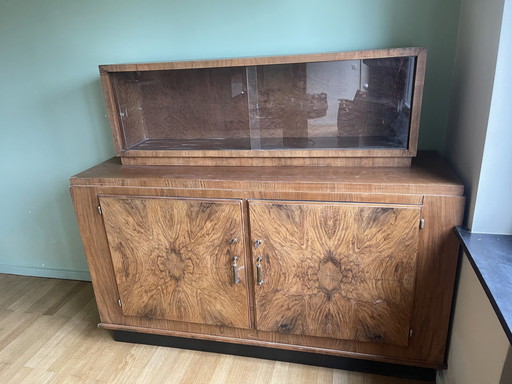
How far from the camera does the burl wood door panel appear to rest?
4.06ft

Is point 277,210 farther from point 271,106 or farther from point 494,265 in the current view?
point 494,265

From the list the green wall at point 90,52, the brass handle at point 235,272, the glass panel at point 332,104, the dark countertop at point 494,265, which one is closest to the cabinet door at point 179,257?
the brass handle at point 235,272

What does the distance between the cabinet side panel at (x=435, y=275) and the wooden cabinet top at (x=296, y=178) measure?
6 centimetres

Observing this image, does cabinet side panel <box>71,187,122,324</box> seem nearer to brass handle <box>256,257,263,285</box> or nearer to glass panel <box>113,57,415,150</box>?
glass panel <box>113,57,415,150</box>

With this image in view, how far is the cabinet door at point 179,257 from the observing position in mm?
1383

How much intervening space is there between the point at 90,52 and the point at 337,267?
1475 mm

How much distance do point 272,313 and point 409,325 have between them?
0.50 metres

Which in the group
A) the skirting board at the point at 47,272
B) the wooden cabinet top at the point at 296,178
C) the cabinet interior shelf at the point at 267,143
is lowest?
the skirting board at the point at 47,272

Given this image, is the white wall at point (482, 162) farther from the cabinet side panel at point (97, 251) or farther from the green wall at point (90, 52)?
the cabinet side panel at point (97, 251)

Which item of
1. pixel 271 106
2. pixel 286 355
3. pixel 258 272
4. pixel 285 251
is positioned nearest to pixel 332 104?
pixel 271 106

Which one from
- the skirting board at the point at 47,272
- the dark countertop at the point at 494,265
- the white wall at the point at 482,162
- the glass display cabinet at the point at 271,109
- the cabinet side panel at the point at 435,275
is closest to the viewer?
the dark countertop at the point at 494,265

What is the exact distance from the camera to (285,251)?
4.38 ft

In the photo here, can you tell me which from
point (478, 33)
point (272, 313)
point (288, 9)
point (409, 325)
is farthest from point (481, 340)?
point (288, 9)

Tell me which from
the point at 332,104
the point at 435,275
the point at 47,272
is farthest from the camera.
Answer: the point at 47,272
